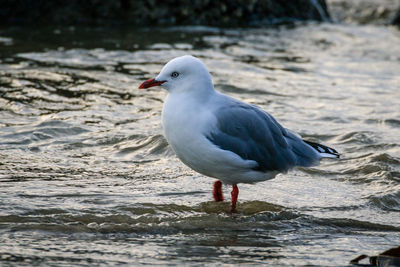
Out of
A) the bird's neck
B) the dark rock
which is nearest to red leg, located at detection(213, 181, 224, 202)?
the bird's neck

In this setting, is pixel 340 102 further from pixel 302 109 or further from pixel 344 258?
pixel 344 258

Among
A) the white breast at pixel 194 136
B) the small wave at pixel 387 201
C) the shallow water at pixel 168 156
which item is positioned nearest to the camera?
the shallow water at pixel 168 156

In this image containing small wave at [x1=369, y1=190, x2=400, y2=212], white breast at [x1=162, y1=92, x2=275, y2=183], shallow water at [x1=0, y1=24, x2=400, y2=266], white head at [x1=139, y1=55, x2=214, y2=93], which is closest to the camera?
shallow water at [x1=0, y1=24, x2=400, y2=266]

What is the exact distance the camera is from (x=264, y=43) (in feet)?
37.8

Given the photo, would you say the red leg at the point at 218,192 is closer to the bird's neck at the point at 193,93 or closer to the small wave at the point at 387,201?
the bird's neck at the point at 193,93

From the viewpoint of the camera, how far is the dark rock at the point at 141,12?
12000 mm

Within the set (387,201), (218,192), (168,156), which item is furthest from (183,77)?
(387,201)

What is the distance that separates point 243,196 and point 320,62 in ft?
16.8

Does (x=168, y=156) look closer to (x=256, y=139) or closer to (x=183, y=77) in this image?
(x=256, y=139)

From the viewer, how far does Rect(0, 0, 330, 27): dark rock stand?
1200 cm

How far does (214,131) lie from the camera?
5102 millimetres

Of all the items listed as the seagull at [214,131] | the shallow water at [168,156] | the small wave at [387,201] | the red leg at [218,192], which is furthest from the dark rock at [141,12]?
the small wave at [387,201]

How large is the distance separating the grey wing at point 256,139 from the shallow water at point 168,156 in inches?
15.9

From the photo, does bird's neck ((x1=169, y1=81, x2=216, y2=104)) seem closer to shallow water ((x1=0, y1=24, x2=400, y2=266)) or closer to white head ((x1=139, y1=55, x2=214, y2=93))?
white head ((x1=139, y1=55, x2=214, y2=93))
